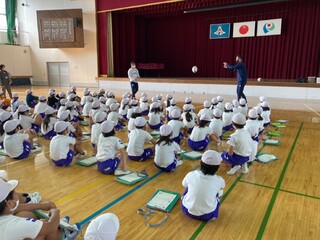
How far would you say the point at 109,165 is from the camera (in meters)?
4.11

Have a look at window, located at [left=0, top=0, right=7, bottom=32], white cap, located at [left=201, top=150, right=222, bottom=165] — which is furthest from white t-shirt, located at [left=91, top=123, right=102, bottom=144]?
window, located at [left=0, top=0, right=7, bottom=32]

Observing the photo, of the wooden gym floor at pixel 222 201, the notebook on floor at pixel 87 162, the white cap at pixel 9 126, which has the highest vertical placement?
the white cap at pixel 9 126

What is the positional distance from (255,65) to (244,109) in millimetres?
9418

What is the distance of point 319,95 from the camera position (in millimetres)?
11617

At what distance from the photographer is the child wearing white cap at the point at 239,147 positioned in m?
4.05

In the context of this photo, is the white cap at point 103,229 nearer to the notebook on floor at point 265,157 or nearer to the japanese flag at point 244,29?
the notebook on floor at point 265,157

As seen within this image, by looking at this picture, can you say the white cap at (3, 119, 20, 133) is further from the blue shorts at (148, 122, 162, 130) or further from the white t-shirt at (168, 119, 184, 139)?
the blue shorts at (148, 122, 162, 130)

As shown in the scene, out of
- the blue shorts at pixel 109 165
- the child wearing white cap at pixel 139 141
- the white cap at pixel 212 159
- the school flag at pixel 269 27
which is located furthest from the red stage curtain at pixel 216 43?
the white cap at pixel 212 159

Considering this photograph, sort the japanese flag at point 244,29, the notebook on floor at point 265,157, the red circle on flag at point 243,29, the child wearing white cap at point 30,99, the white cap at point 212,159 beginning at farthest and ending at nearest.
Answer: the red circle on flag at point 243,29, the japanese flag at point 244,29, the child wearing white cap at point 30,99, the notebook on floor at point 265,157, the white cap at point 212,159

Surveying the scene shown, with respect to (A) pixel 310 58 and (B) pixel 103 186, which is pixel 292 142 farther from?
(A) pixel 310 58

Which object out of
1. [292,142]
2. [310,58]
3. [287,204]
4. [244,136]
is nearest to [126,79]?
[310,58]

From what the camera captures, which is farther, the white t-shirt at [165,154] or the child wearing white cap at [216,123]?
the child wearing white cap at [216,123]

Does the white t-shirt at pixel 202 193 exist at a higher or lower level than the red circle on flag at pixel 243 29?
lower

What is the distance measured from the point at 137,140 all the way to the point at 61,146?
125 cm
